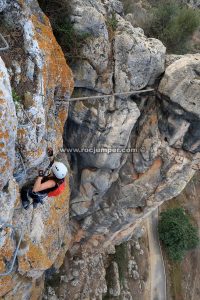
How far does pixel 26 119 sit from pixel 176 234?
26316mm

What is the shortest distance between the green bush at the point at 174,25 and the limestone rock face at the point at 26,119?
14.8 meters

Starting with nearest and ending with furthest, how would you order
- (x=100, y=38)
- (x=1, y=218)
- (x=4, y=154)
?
(x=4, y=154), (x=1, y=218), (x=100, y=38)

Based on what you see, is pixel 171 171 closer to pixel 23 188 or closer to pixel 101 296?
pixel 23 188

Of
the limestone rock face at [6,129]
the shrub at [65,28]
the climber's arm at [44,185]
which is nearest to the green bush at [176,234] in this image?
the shrub at [65,28]

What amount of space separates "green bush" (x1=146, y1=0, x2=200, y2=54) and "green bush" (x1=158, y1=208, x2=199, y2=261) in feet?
56.1

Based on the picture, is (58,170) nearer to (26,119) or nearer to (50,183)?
(50,183)

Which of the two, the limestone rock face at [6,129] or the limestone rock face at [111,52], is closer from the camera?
the limestone rock face at [6,129]

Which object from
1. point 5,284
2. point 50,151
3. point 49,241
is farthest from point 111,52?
point 5,284

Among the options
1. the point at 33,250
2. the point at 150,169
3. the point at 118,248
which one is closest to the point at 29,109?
the point at 33,250

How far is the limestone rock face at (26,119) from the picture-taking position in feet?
26.2

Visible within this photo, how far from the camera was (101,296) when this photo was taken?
2192 centimetres

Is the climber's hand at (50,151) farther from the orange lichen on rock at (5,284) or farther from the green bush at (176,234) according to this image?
the green bush at (176,234)

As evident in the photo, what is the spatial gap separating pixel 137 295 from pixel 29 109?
2277 centimetres

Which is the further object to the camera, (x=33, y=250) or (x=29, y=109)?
(x=33, y=250)
